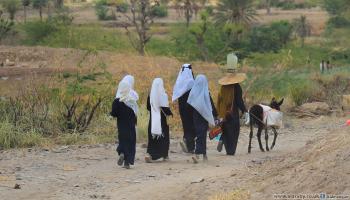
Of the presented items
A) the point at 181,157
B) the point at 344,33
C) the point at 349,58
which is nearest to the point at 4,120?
the point at 181,157

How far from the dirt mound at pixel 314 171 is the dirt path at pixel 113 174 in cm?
29

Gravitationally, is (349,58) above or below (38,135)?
below

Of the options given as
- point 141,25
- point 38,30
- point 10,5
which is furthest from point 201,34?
point 10,5

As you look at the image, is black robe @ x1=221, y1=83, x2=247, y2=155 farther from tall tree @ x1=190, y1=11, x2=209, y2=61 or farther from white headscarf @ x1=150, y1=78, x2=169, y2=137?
tall tree @ x1=190, y1=11, x2=209, y2=61

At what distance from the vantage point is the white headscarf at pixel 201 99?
11852mm

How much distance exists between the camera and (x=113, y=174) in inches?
423

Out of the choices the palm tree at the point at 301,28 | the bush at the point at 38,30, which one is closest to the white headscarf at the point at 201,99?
the bush at the point at 38,30

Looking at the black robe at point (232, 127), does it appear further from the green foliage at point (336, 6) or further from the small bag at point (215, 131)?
the green foliage at point (336, 6)

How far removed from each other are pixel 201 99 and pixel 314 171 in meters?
4.30

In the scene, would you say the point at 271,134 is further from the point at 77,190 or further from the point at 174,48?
the point at 174,48

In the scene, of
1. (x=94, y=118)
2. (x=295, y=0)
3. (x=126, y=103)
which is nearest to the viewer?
(x=126, y=103)

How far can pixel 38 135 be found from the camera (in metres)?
13.8

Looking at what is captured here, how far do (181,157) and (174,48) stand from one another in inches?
1388

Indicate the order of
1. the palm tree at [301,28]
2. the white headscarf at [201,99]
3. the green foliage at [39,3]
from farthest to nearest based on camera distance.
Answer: the green foliage at [39,3] < the palm tree at [301,28] < the white headscarf at [201,99]
